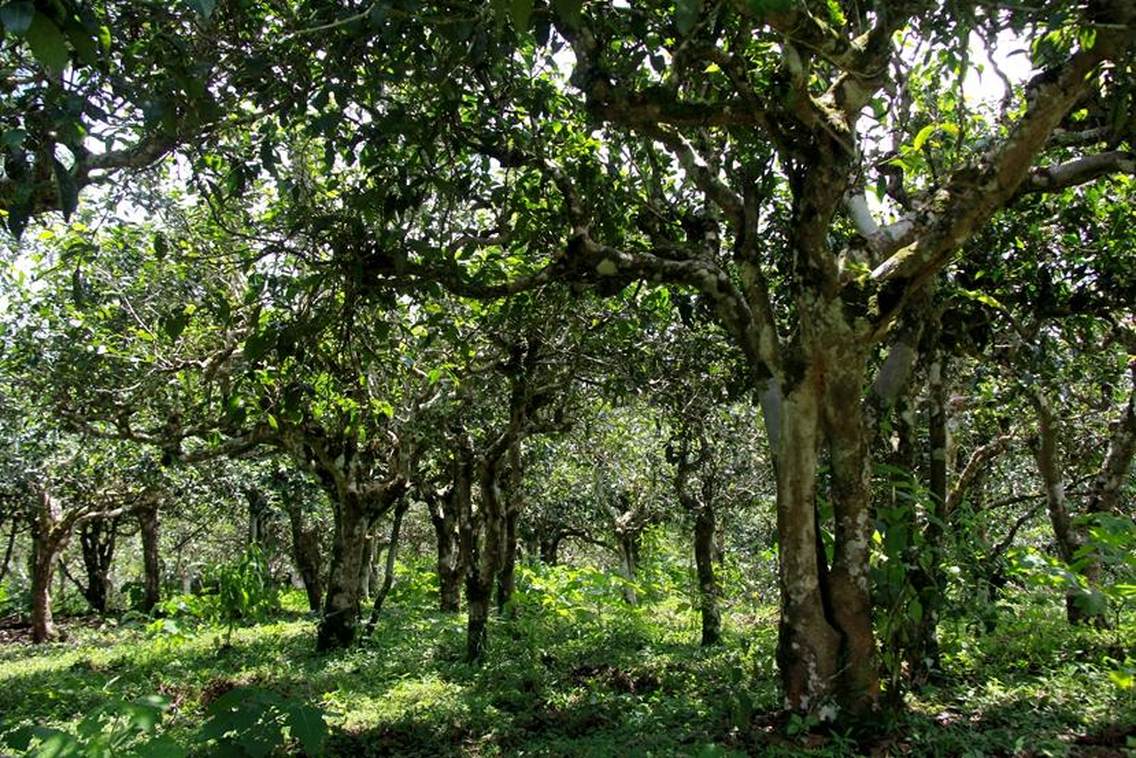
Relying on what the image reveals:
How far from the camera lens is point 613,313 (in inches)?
342

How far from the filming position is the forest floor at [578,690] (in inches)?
185

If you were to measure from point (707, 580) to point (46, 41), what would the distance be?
10.9m

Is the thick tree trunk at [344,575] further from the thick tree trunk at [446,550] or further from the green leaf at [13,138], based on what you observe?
the green leaf at [13,138]

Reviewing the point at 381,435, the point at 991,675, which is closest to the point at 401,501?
the point at 381,435

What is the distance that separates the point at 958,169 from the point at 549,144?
10.6 feet

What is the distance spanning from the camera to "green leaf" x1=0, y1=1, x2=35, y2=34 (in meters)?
1.86

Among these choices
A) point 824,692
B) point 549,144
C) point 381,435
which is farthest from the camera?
point 381,435

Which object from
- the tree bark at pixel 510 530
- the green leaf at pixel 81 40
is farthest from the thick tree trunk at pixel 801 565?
the tree bark at pixel 510 530

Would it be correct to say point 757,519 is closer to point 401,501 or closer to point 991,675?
point 401,501

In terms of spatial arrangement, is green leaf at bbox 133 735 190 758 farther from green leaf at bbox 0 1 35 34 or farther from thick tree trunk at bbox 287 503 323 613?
thick tree trunk at bbox 287 503 323 613

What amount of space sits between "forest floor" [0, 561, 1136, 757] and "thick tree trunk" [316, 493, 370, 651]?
0.38 metres

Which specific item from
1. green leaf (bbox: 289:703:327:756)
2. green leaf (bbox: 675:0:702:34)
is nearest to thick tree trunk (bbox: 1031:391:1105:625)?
green leaf (bbox: 675:0:702:34)

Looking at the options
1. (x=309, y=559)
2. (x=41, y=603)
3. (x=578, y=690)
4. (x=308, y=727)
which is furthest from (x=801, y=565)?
(x=41, y=603)

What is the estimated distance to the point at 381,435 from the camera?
11352mm
